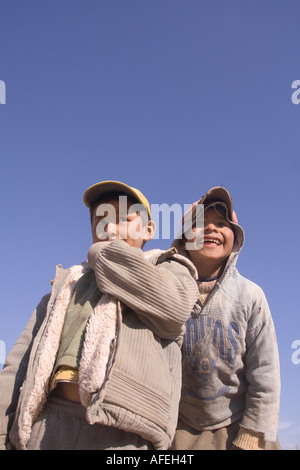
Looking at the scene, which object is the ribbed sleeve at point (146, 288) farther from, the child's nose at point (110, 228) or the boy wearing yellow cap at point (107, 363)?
the child's nose at point (110, 228)

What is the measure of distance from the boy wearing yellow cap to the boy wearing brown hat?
3.41 feet

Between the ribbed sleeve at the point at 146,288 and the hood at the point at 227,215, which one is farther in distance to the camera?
the hood at the point at 227,215

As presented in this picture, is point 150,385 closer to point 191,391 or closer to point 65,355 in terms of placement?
point 65,355

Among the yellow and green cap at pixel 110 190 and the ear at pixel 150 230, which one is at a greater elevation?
the yellow and green cap at pixel 110 190

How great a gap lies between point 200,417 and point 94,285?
1406 millimetres

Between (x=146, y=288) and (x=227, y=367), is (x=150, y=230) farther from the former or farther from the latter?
(x=227, y=367)

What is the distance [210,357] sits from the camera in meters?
3.02

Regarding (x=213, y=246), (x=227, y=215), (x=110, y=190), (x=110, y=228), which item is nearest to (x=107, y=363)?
(x=110, y=228)

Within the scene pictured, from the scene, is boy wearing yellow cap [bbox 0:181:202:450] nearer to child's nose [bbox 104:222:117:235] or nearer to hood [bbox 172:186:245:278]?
child's nose [bbox 104:222:117:235]

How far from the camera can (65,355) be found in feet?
6.23

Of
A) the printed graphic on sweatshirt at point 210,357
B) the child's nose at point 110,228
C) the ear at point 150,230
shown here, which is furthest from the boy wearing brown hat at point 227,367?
the child's nose at point 110,228

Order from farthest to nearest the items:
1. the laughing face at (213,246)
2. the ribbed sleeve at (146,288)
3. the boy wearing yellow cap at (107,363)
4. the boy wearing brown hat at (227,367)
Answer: the laughing face at (213,246) < the boy wearing brown hat at (227,367) < the ribbed sleeve at (146,288) < the boy wearing yellow cap at (107,363)

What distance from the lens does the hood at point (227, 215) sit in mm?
3395
